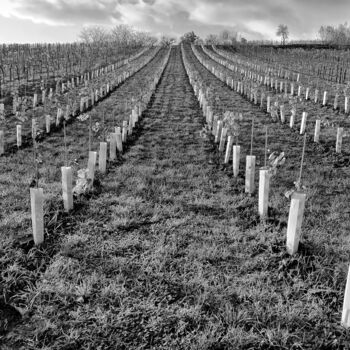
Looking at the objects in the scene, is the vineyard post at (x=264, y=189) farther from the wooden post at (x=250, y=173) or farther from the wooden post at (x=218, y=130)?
the wooden post at (x=218, y=130)

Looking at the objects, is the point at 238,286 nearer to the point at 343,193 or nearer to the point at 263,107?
the point at 343,193

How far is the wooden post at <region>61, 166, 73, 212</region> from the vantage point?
234 inches

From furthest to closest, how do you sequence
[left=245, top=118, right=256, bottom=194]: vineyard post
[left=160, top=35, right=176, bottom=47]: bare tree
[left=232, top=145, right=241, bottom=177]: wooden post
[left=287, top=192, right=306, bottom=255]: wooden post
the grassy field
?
[left=160, top=35, right=176, bottom=47]: bare tree, [left=232, top=145, right=241, bottom=177]: wooden post, [left=245, top=118, right=256, bottom=194]: vineyard post, [left=287, top=192, right=306, bottom=255]: wooden post, the grassy field

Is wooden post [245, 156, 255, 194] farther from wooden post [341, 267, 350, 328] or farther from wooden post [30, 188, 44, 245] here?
wooden post [30, 188, 44, 245]

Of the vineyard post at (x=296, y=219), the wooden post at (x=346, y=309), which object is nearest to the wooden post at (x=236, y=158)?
the vineyard post at (x=296, y=219)

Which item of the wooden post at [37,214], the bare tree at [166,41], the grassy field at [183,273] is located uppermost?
the bare tree at [166,41]

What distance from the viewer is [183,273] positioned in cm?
445

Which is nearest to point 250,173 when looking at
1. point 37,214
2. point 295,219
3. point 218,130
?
point 295,219

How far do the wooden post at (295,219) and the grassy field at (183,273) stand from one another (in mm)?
145

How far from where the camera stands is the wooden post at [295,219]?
4.77 meters

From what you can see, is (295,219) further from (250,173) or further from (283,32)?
(283,32)

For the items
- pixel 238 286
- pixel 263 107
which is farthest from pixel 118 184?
Result: pixel 263 107

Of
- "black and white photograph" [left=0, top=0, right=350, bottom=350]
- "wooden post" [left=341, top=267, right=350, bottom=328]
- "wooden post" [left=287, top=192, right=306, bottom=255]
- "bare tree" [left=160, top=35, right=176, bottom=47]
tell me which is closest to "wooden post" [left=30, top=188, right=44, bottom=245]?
"black and white photograph" [left=0, top=0, right=350, bottom=350]

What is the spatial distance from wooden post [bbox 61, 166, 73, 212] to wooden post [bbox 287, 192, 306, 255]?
133 inches
